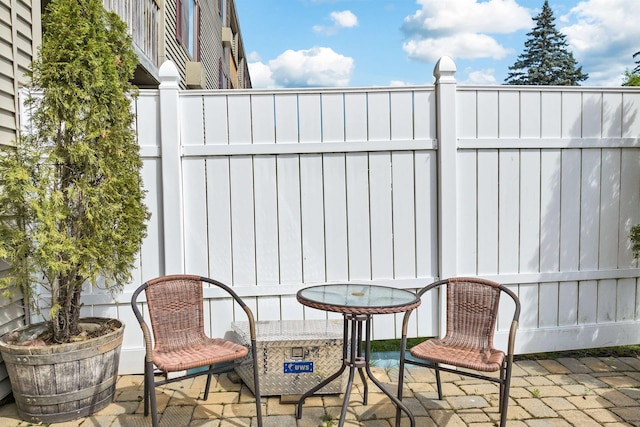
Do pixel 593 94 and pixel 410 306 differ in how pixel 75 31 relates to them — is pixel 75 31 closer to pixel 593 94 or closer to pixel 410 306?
pixel 410 306

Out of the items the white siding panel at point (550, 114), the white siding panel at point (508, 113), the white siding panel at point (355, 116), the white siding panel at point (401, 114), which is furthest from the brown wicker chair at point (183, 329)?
the white siding panel at point (550, 114)

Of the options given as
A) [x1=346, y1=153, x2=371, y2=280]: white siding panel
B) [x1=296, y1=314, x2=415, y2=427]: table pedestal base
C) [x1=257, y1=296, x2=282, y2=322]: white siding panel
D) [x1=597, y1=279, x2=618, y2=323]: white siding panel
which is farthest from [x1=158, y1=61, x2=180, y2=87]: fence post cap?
[x1=597, y1=279, x2=618, y2=323]: white siding panel

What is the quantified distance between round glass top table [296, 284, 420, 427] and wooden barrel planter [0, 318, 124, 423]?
1144mm

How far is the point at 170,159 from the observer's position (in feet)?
10.2

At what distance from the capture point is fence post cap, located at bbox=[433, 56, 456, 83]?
321cm

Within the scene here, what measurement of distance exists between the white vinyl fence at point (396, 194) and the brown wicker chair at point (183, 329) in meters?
0.43

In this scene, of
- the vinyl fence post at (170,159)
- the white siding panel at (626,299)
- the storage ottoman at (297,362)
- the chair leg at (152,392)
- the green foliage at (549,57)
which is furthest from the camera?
the green foliage at (549,57)

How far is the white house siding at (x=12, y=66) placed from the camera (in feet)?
8.77

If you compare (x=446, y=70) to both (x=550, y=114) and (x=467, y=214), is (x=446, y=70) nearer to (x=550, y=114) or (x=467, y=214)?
(x=550, y=114)

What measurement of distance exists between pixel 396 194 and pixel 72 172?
203 centimetres

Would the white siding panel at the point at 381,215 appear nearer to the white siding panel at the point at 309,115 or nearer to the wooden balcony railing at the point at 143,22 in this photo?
the white siding panel at the point at 309,115

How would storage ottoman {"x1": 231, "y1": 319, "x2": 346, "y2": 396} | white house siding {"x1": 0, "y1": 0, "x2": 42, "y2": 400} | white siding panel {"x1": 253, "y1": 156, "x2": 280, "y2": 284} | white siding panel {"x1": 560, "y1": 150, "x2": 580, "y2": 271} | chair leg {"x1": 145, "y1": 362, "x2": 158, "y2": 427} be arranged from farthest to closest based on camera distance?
1. white siding panel {"x1": 560, "y1": 150, "x2": 580, "y2": 271}
2. white siding panel {"x1": 253, "y1": 156, "x2": 280, "y2": 284}
3. storage ottoman {"x1": 231, "y1": 319, "x2": 346, "y2": 396}
4. white house siding {"x1": 0, "y1": 0, "x2": 42, "y2": 400}
5. chair leg {"x1": 145, "y1": 362, "x2": 158, "y2": 427}

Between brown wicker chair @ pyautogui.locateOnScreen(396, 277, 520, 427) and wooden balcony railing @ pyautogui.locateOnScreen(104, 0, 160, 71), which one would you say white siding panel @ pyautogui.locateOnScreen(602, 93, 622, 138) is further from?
wooden balcony railing @ pyautogui.locateOnScreen(104, 0, 160, 71)

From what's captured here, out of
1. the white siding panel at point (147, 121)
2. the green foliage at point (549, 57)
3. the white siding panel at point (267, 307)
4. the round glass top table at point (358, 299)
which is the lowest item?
the white siding panel at point (267, 307)
